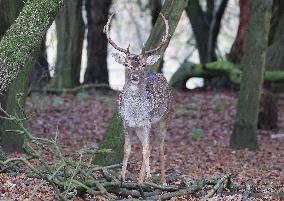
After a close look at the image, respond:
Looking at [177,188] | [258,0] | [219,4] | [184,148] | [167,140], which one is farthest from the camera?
[219,4]

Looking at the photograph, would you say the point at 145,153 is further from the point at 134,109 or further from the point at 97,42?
the point at 97,42

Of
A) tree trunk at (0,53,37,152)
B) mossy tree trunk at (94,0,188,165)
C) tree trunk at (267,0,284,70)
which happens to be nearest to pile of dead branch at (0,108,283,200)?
mossy tree trunk at (94,0,188,165)

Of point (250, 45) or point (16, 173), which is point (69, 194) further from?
point (250, 45)

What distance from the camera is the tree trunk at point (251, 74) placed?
1105cm

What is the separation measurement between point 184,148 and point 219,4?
11.6m

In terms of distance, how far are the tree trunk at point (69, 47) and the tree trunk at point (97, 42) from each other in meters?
1.46

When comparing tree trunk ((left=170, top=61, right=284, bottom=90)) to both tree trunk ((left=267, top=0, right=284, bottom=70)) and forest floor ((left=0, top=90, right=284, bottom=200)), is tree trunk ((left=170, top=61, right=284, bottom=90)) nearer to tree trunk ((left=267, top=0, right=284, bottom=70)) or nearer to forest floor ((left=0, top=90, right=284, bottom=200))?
forest floor ((left=0, top=90, right=284, bottom=200))

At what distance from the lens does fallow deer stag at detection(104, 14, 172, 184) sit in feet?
21.5

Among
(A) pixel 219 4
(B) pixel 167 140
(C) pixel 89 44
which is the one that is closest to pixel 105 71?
(C) pixel 89 44

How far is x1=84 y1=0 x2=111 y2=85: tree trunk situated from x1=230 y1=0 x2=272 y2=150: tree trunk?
8.28m

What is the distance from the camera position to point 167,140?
12672 mm

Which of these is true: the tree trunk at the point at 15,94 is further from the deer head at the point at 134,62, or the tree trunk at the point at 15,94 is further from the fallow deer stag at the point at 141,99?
the deer head at the point at 134,62

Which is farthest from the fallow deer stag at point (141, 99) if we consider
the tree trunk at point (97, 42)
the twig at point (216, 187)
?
the tree trunk at point (97, 42)

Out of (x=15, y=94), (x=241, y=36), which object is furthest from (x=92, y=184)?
(x=241, y=36)
